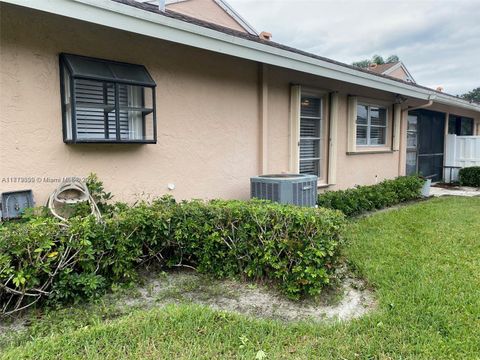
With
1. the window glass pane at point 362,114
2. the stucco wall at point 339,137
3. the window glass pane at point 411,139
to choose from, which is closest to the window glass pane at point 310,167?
the stucco wall at point 339,137

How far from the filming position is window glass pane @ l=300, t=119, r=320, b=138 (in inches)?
283

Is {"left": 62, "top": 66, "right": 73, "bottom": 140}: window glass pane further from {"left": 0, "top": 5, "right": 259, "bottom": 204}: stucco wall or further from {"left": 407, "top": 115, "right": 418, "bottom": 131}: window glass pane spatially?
{"left": 407, "top": 115, "right": 418, "bottom": 131}: window glass pane

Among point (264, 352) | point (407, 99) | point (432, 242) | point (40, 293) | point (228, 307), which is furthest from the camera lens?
point (407, 99)

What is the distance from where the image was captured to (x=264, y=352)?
2.46 meters

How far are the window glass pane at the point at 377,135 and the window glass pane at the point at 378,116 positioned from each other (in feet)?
0.44

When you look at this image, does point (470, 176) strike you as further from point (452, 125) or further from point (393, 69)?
point (393, 69)

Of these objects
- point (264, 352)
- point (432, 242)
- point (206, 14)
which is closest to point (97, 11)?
point (264, 352)

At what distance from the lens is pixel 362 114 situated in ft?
28.9

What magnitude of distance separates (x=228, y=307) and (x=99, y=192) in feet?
6.71

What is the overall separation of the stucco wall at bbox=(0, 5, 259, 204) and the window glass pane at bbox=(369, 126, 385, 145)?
4399 millimetres

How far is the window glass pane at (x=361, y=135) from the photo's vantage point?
8727 millimetres

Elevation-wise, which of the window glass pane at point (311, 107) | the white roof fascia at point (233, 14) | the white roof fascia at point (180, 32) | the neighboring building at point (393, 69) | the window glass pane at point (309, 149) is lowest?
the window glass pane at point (309, 149)

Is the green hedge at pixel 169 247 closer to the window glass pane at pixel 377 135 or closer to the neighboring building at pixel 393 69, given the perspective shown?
the window glass pane at pixel 377 135

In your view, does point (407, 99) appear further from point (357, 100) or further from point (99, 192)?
point (99, 192)
